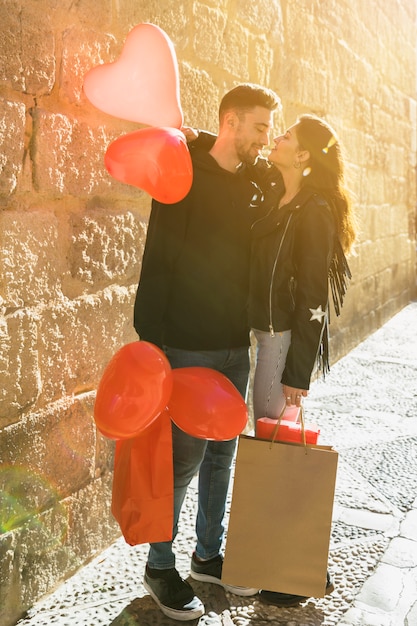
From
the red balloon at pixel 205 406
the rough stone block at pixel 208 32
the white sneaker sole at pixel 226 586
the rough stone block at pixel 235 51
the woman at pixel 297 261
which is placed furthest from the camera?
the rough stone block at pixel 235 51

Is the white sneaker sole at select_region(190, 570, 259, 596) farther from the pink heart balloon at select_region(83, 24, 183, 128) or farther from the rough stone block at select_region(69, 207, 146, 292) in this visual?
the pink heart balloon at select_region(83, 24, 183, 128)

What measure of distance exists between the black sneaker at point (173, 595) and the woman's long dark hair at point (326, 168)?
124 cm

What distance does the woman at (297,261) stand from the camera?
90.1 inches

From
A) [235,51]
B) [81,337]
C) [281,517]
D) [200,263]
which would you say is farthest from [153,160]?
[235,51]

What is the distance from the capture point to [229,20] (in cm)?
375

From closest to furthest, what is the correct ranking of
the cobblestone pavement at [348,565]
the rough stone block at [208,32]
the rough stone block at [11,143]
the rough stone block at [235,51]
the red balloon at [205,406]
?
the red balloon at [205,406] → the rough stone block at [11,143] → the cobblestone pavement at [348,565] → the rough stone block at [208,32] → the rough stone block at [235,51]

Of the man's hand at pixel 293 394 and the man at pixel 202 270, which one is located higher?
the man at pixel 202 270

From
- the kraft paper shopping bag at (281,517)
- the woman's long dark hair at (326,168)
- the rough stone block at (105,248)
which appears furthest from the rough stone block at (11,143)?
Result: the kraft paper shopping bag at (281,517)

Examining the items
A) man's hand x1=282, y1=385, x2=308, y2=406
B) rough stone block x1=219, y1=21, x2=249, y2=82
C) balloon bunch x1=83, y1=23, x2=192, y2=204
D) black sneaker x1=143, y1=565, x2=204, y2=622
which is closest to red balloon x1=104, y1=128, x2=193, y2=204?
balloon bunch x1=83, y1=23, x2=192, y2=204

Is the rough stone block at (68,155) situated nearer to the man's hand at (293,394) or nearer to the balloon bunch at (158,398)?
the balloon bunch at (158,398)

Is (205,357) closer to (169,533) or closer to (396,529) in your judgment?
(169,533)

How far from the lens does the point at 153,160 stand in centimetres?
202

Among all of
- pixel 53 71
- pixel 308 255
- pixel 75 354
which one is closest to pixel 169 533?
pixel 75 354

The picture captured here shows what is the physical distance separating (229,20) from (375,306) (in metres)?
A: 4.34
